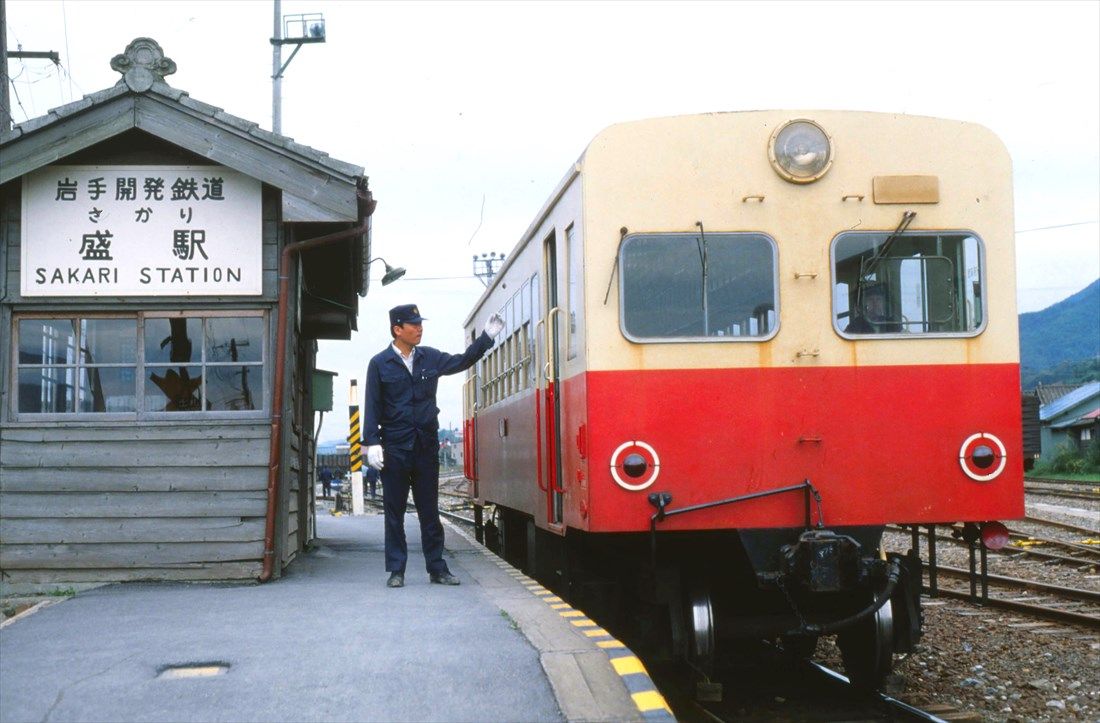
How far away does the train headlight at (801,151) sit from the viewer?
7.02 meters

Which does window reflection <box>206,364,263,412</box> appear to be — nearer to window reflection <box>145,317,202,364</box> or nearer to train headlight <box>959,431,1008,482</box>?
window reflection <box>145,317,202,364</box>

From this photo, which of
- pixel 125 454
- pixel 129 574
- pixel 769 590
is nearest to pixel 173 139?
pixel 125 454

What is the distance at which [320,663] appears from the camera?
6012 millimetres

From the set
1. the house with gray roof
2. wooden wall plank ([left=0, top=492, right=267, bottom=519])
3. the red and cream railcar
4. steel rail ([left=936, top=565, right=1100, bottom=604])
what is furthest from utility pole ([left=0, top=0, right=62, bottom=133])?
the house with gray roof

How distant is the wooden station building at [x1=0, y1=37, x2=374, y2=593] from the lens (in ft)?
29.9

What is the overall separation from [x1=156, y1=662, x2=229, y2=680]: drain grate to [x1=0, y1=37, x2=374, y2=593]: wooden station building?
10.5 ft

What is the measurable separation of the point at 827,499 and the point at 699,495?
0.70m

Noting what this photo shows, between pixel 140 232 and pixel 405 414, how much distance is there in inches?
99.0

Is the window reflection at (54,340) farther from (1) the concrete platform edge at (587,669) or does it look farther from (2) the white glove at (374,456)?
(1) the concrete platform edge at (587,669)

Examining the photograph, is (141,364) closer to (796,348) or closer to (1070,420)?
(796,348)

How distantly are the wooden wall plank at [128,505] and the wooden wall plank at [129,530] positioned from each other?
4 cm

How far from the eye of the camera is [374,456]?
27.9ft

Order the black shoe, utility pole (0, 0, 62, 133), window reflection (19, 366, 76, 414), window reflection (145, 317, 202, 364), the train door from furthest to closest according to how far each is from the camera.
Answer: utility pole (0, 0, 62, 133) < window reflection (145, 317, 202, 364) < window reflection (19, 366, 76, 414) < the black shoe < the train door

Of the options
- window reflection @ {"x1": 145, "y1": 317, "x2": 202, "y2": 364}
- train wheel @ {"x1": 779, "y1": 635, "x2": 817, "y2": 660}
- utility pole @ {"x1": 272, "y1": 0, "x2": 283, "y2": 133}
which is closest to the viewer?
train wheel @ {"x1": 779, "y1": 635, "x2": 817, "y2": 660}
